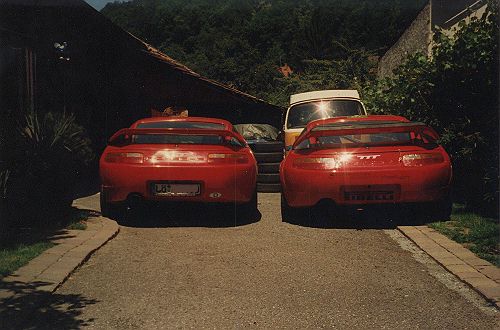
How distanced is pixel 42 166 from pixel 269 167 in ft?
16.5

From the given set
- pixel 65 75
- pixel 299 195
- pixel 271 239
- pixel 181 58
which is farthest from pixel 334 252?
pixel 181 58

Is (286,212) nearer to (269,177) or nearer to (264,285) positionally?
(264,285)

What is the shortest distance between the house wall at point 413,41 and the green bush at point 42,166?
1462cm

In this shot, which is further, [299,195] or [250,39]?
[250,39]

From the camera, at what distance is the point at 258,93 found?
2424 inches

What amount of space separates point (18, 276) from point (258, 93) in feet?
190

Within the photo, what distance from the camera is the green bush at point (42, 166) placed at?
643 cm

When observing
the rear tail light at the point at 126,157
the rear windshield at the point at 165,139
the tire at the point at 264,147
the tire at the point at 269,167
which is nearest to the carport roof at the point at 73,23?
the rear windshield at the point at 165,139

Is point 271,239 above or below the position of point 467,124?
below

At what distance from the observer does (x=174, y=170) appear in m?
6.74

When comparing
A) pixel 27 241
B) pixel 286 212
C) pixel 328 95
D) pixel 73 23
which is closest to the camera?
pixel 27 241

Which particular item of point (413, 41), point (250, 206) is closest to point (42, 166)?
point (250, 206)

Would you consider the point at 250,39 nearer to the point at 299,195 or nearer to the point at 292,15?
the point at 292,15

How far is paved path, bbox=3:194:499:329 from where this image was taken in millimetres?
3623
